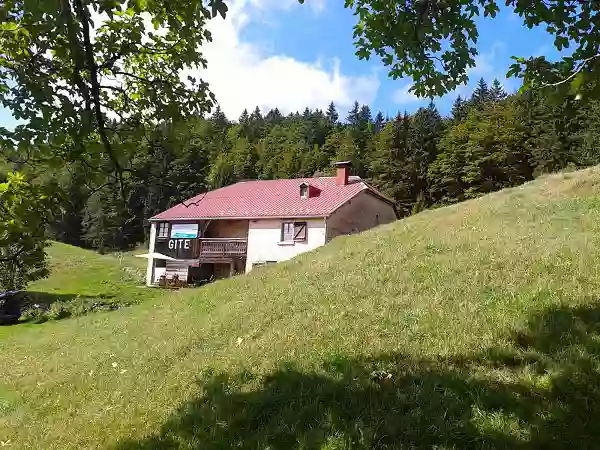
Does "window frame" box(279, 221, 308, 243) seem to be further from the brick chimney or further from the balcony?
the brick chimney

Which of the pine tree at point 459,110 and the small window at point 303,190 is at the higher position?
the pine tree at point 459,110

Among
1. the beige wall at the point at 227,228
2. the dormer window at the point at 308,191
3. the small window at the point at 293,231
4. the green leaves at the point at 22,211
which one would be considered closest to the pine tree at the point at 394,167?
the dormer window at the point at 308,191

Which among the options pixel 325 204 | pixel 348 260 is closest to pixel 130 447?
pixel 348 260

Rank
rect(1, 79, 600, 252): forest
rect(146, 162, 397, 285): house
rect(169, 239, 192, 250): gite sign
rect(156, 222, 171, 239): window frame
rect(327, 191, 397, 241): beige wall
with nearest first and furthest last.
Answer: rect(327, 191, 397, 241): beige wall → rect(146, 162, 397, 285): house → rect(169, 239, 192, 250): gite sign → rect(156, 222, 171, 239): window frame → rect(1, 79, 600, 252): forest

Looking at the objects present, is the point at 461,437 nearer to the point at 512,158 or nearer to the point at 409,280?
the point at 409,280

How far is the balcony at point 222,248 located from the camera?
34844 millimetres

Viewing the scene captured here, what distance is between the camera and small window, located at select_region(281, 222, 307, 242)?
32.6 metres

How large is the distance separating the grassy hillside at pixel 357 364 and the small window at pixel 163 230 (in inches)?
1003

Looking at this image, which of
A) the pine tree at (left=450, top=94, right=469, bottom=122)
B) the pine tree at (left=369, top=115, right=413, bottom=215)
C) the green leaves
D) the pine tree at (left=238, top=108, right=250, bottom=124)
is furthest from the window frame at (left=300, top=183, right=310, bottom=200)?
the pine tree at (left=238, top=108, right=250, bottom=124)

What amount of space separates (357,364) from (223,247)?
99.1 ft

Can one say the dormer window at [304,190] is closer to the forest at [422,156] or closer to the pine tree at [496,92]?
the forest at [422,156]

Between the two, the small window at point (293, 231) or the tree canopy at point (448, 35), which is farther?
the small window at point (293, 231)

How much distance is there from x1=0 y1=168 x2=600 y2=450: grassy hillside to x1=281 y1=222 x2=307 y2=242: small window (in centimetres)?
1806

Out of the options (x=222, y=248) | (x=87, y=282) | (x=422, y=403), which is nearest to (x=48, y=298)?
(x=87, y=282)
